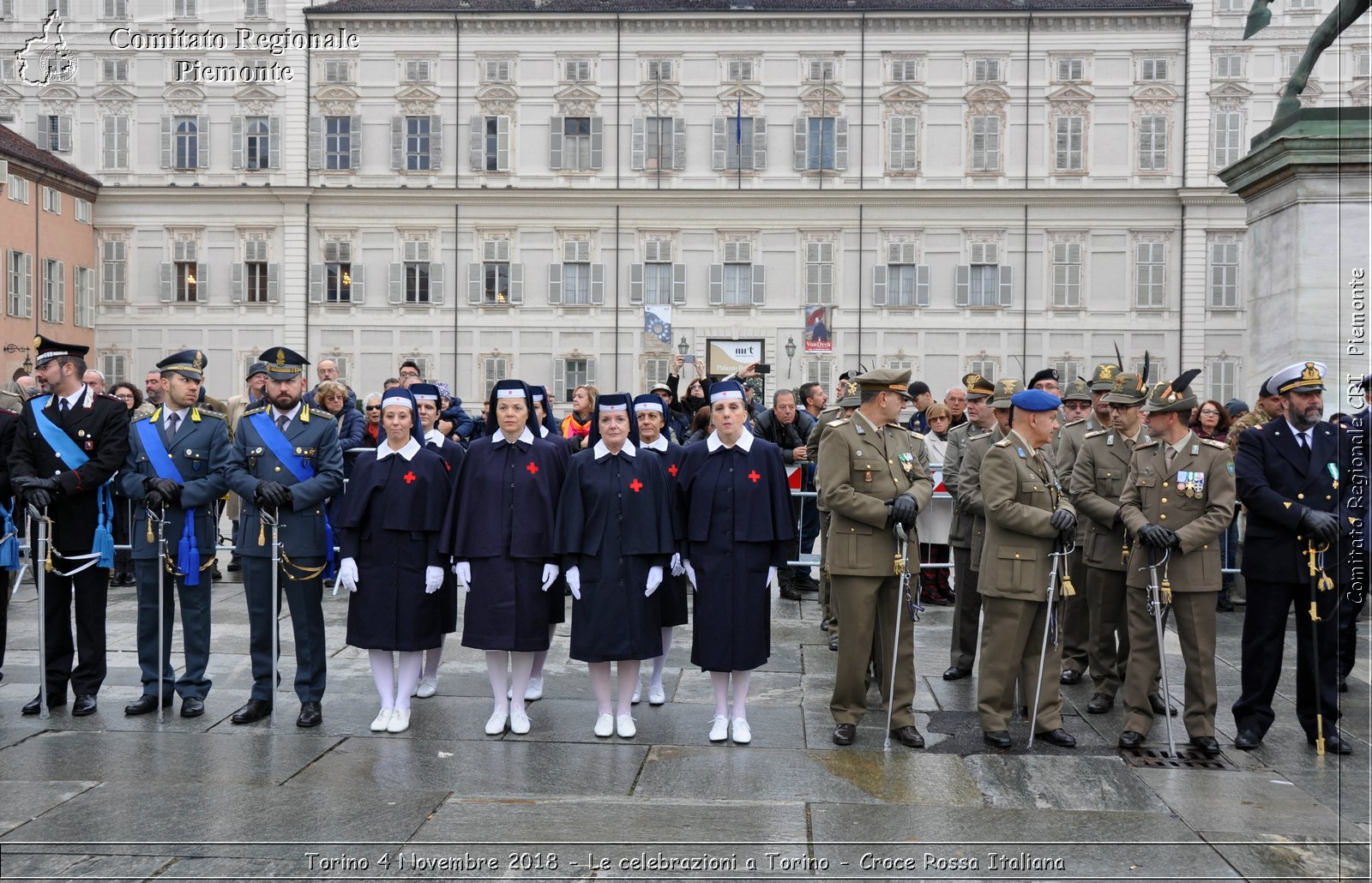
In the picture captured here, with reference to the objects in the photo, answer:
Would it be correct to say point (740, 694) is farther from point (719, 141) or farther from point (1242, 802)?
point (719, 141)

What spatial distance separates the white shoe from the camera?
7449 millimetres

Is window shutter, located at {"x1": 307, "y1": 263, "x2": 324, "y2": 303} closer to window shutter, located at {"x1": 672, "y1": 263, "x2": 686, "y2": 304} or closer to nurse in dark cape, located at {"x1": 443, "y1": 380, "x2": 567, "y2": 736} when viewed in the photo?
window shutter, located at {"x1": 672, "y1": 263, "x2": 686, "y2": 304}

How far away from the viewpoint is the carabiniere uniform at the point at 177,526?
7.91 meters

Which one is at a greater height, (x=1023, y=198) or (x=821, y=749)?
(x=1023, y=198)

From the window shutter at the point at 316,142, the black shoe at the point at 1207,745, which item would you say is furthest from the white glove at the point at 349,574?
the window shutter at the point at 316,142

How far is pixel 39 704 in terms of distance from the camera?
784 cm

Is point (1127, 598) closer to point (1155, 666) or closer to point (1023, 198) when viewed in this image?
point (1155, 666)

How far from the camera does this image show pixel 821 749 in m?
7.14

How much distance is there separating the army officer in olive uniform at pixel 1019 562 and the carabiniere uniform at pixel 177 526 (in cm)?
495

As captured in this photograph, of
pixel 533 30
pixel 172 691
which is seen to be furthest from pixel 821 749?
pixel 533 30

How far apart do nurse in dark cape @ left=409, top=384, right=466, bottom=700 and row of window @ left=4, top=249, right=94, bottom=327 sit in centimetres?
2961

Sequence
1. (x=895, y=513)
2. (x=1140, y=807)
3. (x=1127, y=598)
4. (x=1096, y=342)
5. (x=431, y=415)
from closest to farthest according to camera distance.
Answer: (x=1140, y=807), (x=895, y=513), (x=1127, y=598), (x=431, y=415), (x=1096, y=342)

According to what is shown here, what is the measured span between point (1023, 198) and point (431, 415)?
31.0 m

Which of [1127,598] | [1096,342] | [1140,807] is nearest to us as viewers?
[1140,807]
